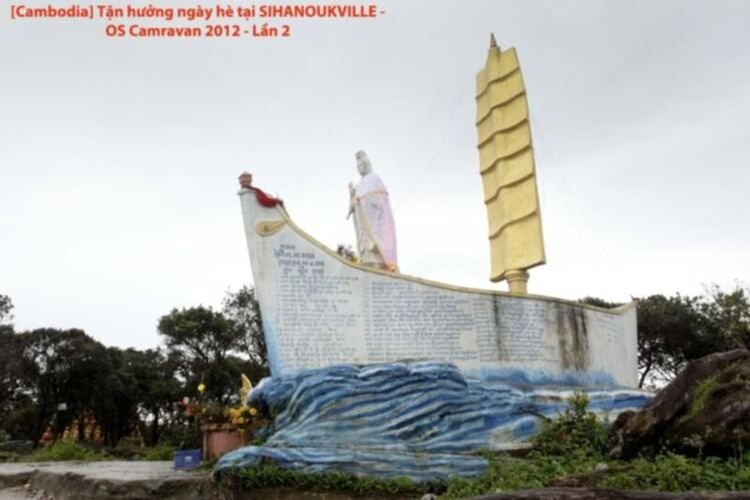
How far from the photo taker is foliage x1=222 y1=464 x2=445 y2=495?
27.1 feet

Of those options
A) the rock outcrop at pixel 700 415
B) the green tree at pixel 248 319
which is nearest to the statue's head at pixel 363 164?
the rock outcrop at pixel 700 415

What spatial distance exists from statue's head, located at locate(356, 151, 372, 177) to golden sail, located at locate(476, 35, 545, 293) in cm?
336

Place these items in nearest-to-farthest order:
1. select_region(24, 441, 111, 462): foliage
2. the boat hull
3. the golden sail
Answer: the boat hull, the golden sail, select_region(24, 441, 111, 462): foliage

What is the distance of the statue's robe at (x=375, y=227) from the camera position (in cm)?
1116

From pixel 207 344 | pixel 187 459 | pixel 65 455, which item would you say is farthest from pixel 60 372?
pixel 187 459

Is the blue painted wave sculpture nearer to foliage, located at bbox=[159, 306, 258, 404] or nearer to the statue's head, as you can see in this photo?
the statue's head

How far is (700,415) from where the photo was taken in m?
7.41

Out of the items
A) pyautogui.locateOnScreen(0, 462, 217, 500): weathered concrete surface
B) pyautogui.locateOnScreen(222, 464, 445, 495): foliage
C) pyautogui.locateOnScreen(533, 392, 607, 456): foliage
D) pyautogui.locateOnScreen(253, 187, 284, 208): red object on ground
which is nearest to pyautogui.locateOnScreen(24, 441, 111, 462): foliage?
pyautogui.locateOnScreen(0, 462, 217, 500): weathered concrete surface

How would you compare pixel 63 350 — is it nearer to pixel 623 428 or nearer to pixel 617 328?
pixel 617 328

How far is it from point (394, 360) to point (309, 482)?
2358 mm

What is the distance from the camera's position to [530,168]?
13102mm

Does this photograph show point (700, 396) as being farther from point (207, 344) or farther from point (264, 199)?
point (207, 344)

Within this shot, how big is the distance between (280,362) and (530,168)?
21.8 ft

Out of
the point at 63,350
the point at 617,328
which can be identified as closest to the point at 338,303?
the point at 617,328
